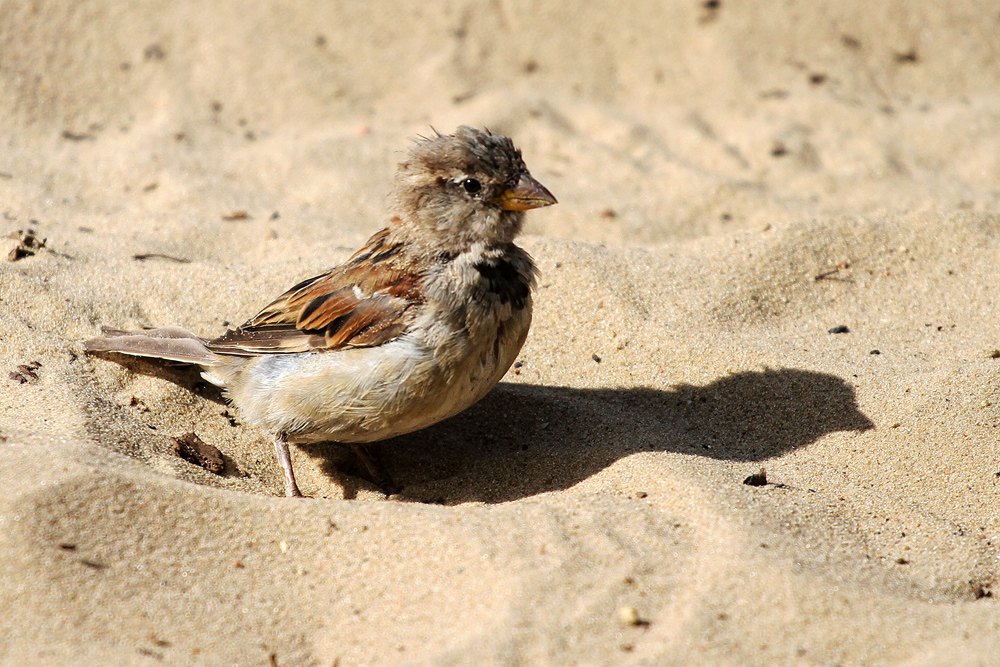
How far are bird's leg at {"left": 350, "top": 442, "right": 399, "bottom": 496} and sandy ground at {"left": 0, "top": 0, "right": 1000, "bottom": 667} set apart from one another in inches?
4.8

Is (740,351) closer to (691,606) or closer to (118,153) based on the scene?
(691,606)

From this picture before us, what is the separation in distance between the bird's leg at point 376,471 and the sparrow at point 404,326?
1 centimetres

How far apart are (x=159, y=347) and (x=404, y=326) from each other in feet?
5.09

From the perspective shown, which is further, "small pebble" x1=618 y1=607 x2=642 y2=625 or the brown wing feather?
the brown wing feather

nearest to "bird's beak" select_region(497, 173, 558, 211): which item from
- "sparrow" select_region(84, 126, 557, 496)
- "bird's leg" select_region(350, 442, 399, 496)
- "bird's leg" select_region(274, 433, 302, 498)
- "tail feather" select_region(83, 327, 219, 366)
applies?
"sparrow" select_region(84, 126, 557, 496)

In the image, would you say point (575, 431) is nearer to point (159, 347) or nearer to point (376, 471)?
point (376, 471)

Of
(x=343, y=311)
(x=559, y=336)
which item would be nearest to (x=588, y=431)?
(x=559, y=336)

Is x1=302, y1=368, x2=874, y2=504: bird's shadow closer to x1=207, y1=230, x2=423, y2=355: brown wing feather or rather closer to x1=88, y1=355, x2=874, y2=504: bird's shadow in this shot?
x1=88, y1=355, x2=874, y2=504: bird's shadow

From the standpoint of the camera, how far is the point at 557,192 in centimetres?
821

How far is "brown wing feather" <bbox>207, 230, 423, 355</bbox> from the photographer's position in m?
4.88

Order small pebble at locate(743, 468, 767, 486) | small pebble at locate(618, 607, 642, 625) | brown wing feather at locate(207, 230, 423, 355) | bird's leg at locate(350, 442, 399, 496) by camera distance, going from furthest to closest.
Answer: bird's leg at locate(350, 442, 399, 496)
brown wing feather at locate(207, 230, 423, 355)
small pebble at locate(743, 468, 767, 486)
small pebble at locate(618, 607, 642, 625)

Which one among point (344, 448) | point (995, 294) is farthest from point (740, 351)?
point (344, 448)

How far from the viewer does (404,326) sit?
479 centimetres

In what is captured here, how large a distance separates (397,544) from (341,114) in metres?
6.08
